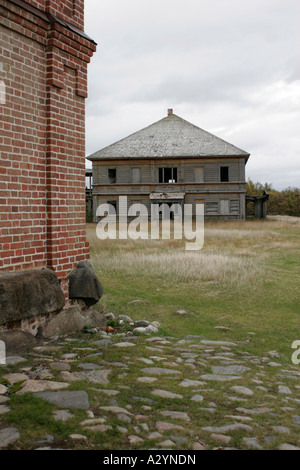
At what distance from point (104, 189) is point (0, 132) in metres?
30.8

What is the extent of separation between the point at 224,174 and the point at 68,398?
32.9 meters

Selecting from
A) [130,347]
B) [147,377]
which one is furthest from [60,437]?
[130,347]

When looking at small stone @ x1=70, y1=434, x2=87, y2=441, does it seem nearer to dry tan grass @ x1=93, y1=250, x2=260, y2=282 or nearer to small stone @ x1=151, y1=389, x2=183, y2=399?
small stone @ x1=151, y1=389, x2=183, y2=399

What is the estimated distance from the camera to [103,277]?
414 inches

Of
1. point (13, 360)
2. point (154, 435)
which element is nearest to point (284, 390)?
point (154, 435)

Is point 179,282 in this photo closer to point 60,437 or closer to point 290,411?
point 290,411

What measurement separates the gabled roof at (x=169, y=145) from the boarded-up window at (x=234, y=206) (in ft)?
11.9

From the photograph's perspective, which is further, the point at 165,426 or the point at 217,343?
the point at 217,343

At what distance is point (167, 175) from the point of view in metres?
35.1

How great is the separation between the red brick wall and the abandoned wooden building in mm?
28089

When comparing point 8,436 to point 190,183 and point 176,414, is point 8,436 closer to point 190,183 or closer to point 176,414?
point 176,414

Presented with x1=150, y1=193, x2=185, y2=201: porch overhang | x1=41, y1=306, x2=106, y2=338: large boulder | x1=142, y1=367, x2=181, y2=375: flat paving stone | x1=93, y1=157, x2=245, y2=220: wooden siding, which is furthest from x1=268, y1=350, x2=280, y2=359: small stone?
x1=93, y1=157, x2=245, y2=220: wooden siding

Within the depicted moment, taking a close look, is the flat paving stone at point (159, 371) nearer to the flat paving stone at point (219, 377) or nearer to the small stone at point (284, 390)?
the flat paving stone at point (219, 377)

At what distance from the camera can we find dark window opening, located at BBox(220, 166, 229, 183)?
34.6 meters
